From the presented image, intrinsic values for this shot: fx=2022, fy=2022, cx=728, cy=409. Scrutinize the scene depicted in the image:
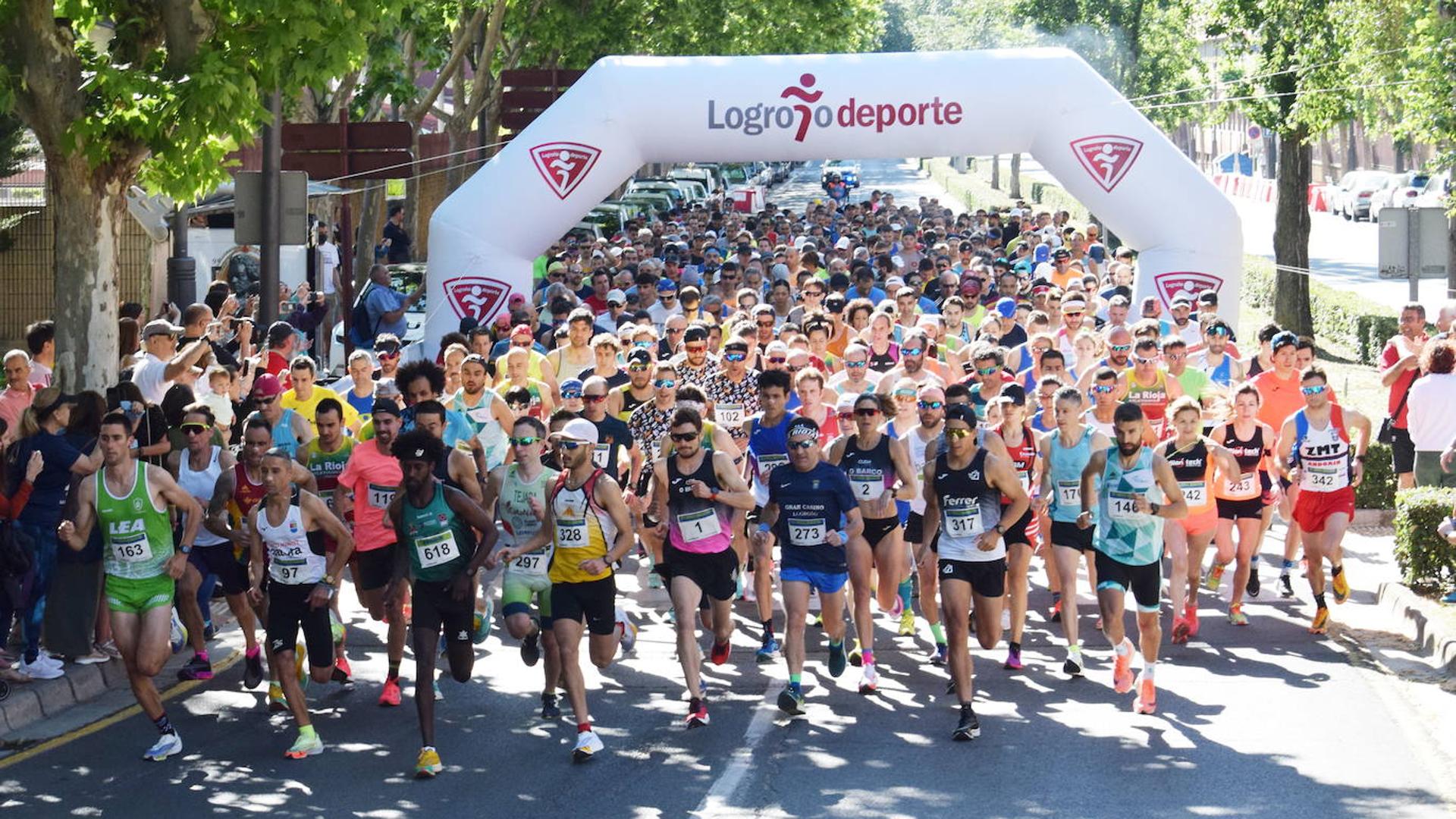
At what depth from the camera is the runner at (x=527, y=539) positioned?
991cm

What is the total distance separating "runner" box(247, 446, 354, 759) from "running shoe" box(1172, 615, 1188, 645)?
489 cm

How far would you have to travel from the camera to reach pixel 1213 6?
26.7 meters

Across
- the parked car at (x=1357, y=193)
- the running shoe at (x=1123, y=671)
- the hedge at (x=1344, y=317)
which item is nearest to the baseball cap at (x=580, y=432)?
the running shoe at (x=1123, y=671)

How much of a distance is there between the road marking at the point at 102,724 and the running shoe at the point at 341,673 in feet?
2.60

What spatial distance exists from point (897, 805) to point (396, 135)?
1238 centimetres

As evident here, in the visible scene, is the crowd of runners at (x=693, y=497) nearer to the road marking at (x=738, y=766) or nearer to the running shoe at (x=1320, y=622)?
the running shoe at (x=1320, y=622)

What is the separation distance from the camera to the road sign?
16812 mm

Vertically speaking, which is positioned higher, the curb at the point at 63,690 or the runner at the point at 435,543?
the runner at the point at 435,543

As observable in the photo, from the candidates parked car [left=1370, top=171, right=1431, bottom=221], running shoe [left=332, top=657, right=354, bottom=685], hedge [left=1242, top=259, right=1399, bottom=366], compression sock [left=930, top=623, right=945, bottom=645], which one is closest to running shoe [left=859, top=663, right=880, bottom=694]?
compression sock [left=930, top=623, right=945, bottom=645]

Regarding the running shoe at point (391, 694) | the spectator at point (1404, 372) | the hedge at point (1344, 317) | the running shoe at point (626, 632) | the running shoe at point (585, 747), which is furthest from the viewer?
the hedge at point (1344, 317)

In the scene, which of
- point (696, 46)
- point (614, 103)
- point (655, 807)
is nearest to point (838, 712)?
point (655, 807)

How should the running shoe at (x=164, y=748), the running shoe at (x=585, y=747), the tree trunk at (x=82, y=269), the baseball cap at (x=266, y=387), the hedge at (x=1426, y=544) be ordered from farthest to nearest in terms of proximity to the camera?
the tree trunk at (x=82, y=269) < the hedge at (x=1426, y=544) < the baseball cap at (x=266, y=387) < the running shoe at (x=164, y=748) < the running shoe at (x=585, y=747)

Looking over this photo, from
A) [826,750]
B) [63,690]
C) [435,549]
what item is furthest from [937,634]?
[63,690]

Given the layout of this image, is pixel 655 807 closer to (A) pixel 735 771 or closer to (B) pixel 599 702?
(A) pixel 735 771
